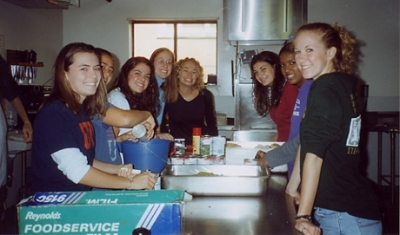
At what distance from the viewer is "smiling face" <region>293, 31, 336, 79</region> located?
3.95ft

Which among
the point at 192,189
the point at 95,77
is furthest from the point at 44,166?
the point at 192,189

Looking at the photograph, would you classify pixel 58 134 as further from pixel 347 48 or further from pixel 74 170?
pixel 347 48

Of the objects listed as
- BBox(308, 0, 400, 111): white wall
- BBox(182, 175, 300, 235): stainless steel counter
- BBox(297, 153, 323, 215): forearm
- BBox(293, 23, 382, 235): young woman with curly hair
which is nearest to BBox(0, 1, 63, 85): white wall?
BBox(182, 175, 300, 235): stainless steel counter

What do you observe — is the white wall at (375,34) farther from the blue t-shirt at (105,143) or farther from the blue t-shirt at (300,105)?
the blue t-shirt at (105,143)

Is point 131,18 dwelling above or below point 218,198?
above

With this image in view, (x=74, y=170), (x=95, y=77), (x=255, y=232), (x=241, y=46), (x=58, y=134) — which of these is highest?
(x=241, y=46)

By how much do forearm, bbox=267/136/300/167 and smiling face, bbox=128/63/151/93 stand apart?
846 millimetres

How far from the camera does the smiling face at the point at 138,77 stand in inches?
86.7

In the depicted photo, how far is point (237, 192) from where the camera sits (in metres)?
1.56

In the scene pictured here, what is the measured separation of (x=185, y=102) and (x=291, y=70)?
1.05m

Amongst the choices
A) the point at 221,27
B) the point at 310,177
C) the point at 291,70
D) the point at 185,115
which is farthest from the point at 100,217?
the point at 221,27

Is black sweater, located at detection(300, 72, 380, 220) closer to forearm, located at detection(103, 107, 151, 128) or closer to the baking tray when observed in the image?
the baking tray

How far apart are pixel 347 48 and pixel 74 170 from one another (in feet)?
3.05

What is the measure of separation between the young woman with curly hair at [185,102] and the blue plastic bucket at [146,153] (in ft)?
3.98
